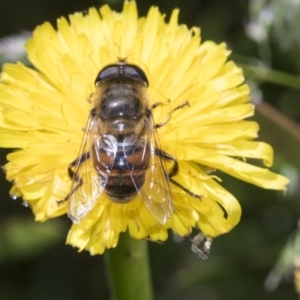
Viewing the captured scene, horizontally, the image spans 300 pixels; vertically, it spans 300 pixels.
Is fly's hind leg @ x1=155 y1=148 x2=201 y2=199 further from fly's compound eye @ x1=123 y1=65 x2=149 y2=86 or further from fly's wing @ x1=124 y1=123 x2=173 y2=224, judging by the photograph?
fly's compound eye @ x1=123 y1=65 x2=149 y2=86

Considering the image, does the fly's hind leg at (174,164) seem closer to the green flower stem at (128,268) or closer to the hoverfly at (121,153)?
the hoverfly at (121,153)

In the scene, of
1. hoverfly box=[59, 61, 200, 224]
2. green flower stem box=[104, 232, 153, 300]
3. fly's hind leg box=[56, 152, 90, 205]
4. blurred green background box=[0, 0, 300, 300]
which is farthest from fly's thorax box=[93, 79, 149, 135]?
blurred green background box=[0, 0, 300, 300]

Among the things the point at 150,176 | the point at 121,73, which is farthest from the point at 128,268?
the point at 121,73

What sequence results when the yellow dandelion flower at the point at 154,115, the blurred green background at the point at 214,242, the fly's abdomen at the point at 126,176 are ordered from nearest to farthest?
the fly's abdomen at the point at 126,176 → the yellow dandelion flower at the point at 154,115 → the blurred green background at the point at 214,242

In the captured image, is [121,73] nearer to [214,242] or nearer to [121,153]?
[121,153]

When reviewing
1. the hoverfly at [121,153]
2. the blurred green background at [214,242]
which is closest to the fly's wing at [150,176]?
the hoverfly at [121,153]

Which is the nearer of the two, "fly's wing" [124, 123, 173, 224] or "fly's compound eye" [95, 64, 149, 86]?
"fly's wing" [124, 123, 173, 224]
